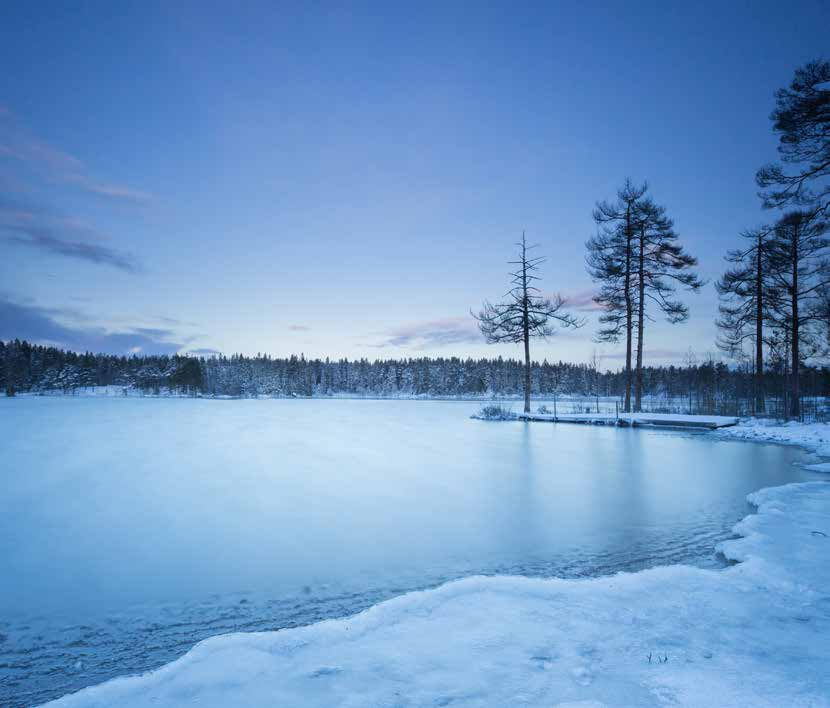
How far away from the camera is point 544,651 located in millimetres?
2578

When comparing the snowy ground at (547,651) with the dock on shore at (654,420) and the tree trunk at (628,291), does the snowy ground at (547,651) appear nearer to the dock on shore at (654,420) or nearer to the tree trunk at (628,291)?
the dock on shore at (654,420)

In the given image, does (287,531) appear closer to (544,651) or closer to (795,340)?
(544,651)

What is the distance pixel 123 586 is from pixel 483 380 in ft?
334

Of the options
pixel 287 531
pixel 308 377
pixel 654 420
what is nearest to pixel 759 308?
pixel 654 420

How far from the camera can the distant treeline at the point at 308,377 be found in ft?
293

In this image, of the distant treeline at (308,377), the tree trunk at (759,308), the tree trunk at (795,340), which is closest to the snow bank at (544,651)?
the tree trunk at (795,340)

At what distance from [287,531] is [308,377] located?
10973cm

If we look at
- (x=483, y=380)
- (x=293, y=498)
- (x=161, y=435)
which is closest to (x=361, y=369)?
(x=483, y=380)

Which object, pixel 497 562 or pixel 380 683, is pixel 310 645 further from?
pixel 497 562

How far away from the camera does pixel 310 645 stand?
2764 mm

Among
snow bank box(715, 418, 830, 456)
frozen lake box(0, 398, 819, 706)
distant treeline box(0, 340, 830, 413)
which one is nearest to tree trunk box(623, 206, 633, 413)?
snow bank box(715, 418, 830, 456)

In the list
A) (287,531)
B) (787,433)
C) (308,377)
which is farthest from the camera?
(308,377)

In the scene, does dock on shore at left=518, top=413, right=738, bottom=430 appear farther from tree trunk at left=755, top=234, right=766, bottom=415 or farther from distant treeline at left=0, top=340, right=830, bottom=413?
distant treeline at left=0, top=340, right=830, bottom=413

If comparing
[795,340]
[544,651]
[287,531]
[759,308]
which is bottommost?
[287,531]
